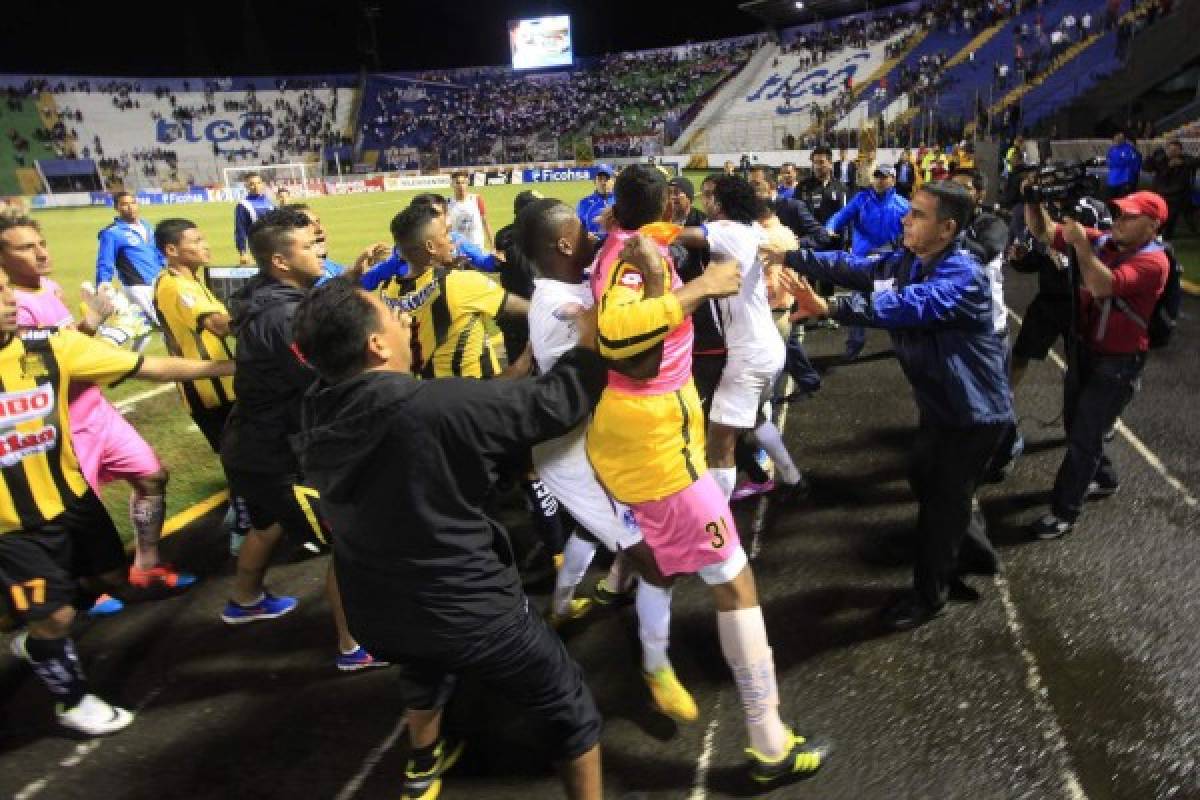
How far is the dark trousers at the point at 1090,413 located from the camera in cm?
451

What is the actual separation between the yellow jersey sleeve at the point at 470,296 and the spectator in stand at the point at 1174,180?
52.6 feet

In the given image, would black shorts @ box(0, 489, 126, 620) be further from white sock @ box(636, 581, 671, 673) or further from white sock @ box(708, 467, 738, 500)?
white sock @ box(708, 467, 738, 500)

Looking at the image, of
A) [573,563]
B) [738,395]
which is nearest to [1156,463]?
[738,395]

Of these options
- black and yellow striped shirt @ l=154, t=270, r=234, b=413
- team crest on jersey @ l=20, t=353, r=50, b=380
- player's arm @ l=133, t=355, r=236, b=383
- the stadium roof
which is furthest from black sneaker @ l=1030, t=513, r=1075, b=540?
the stadium roof

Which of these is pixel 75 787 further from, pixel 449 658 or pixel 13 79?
pixel 13 79

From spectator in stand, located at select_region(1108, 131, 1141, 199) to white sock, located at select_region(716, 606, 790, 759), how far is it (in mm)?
17285

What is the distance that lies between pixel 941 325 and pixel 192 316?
435cm

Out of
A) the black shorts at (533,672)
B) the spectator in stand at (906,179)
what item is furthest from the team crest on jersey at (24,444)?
the spectator in stand at (906,179)

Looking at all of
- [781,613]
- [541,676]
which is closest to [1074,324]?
[781,613]

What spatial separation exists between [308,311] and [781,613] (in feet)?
10.4

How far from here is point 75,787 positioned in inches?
125

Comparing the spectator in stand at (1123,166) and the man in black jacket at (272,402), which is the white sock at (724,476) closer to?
the man in black jacket at (272,402)

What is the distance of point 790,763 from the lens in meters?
2.94

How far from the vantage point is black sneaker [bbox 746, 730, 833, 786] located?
115 inches
